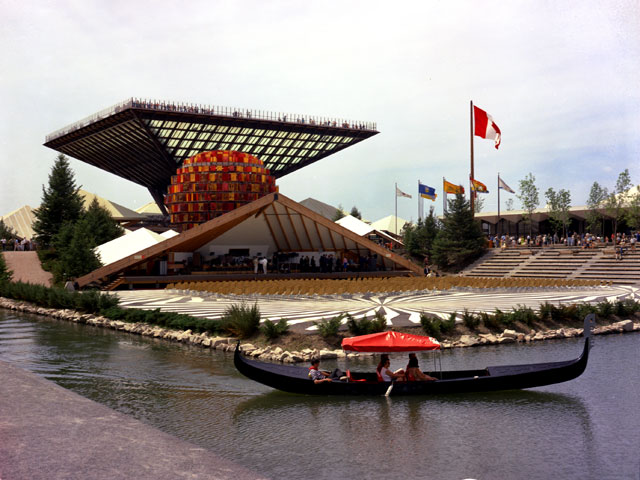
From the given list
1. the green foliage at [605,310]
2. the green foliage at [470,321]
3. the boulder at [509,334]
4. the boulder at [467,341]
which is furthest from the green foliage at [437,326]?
the green foliage at [605,310]

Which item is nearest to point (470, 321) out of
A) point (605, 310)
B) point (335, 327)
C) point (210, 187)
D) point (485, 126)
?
point (335, 327)

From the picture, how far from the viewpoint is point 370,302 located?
97.1 ft

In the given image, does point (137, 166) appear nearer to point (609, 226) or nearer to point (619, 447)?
point (609, 226)

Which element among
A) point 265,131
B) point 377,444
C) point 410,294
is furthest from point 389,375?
point 265,131

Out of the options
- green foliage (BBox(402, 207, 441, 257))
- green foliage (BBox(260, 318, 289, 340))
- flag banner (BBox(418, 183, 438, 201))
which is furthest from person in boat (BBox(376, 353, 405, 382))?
flag banner (BBox(418, 183, 438, 201))

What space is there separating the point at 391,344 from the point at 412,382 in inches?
39.1

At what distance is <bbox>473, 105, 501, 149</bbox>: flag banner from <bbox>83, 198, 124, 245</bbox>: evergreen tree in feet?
127

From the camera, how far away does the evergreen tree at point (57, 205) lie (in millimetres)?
59969

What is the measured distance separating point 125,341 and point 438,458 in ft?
53.9

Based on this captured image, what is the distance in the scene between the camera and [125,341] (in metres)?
22.6

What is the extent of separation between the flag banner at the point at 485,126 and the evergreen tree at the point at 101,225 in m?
38.7

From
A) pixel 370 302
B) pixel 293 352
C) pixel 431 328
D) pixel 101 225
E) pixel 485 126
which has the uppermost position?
pixel 485 126

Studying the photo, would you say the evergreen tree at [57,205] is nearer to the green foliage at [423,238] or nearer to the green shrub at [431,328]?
the green foliage at [423,238]

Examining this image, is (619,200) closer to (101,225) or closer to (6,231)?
(101,225)
